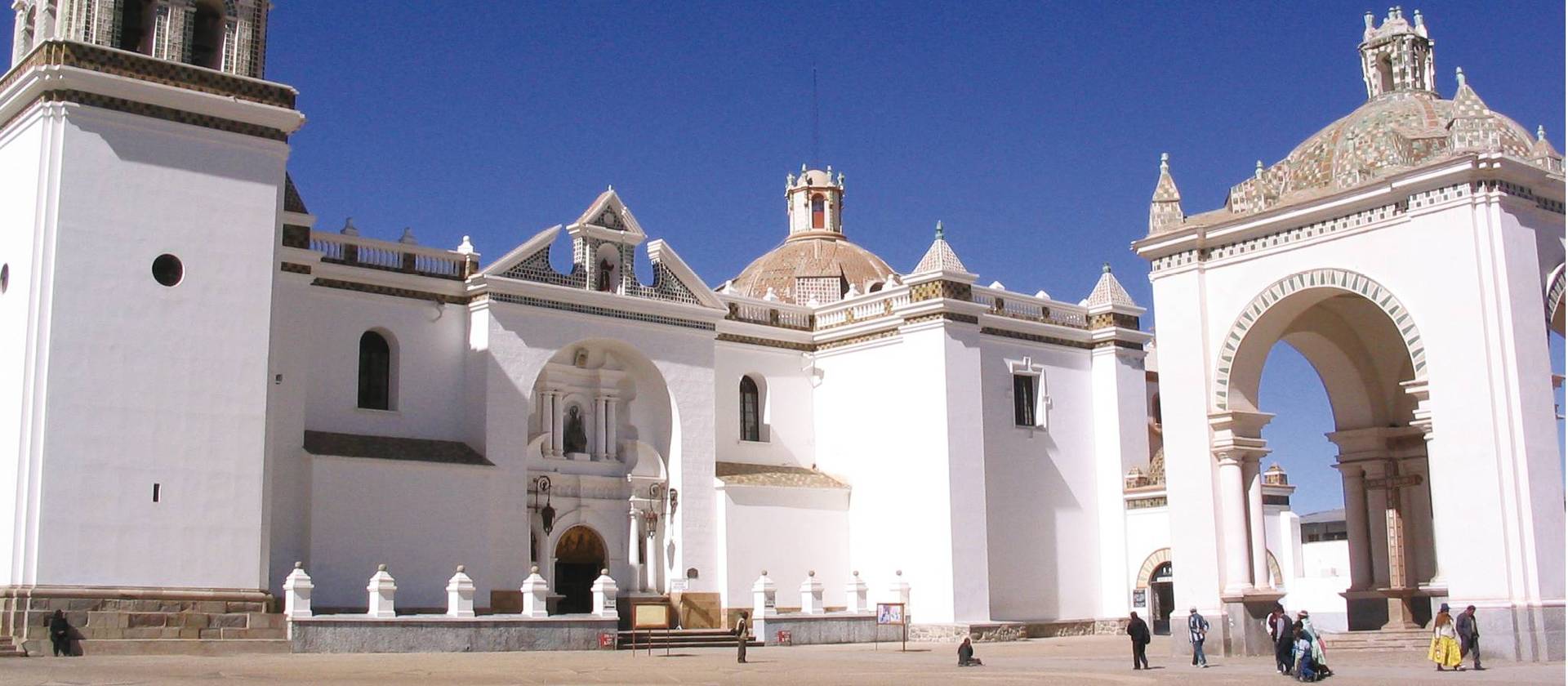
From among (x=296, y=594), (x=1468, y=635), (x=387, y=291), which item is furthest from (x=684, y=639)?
(x=1468, y=635)

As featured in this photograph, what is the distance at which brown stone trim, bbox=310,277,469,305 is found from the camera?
81.4ft

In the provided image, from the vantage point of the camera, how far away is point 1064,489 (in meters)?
31.0

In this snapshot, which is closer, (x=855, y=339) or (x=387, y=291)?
(x=387, y=291)

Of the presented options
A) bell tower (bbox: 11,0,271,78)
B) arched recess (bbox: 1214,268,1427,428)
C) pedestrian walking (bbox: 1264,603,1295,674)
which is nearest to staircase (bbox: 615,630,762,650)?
arched recess (bbox: 1214,268,1427,428)

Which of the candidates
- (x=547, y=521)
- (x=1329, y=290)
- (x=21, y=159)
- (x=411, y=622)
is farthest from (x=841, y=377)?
(x=21, y=159)

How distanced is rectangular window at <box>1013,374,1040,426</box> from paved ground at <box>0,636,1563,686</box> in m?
9.16

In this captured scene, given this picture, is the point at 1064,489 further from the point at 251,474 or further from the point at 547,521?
the point at 251,474

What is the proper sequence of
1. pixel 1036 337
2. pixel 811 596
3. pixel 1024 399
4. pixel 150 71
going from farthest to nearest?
1. pixel 1036 337
2. pixel 1024 399
3. pixel 811 596
4. pixel 150 71

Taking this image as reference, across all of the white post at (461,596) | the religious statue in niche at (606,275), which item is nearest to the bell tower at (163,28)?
the white post at (461,596)

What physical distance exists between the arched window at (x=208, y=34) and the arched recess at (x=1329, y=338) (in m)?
13.2

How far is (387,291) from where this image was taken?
25.5 m

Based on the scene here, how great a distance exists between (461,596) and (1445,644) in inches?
503

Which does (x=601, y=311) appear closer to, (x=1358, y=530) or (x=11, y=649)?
(x=11, y=649)

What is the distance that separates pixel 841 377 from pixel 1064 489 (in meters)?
4.87
